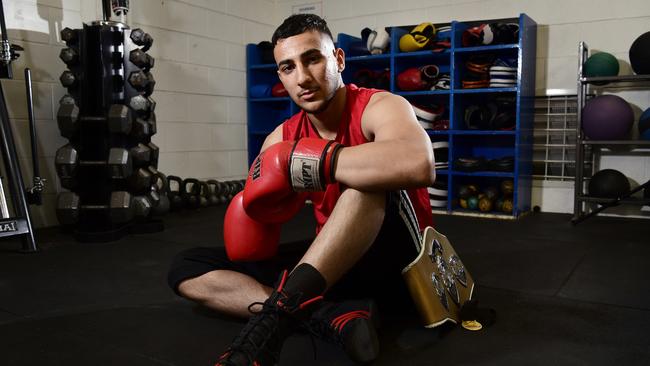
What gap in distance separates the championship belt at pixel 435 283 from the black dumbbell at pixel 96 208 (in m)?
2.37

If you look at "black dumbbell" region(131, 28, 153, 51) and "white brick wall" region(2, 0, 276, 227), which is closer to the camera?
"black dumbbell" region(131, 28, 153, 51)

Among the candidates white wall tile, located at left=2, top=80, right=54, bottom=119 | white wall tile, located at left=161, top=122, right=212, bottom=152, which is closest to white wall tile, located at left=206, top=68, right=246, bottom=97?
white wall tile, located at left=161, top=122, right=212, bottom=152

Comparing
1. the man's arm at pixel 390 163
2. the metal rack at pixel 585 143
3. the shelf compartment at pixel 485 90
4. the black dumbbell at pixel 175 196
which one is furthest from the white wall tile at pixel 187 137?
the man's arm at pixel 390 163

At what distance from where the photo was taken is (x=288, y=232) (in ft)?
12.6

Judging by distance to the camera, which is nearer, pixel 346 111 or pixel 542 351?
pixel 542 351

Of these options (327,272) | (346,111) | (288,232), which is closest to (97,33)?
(288,232)

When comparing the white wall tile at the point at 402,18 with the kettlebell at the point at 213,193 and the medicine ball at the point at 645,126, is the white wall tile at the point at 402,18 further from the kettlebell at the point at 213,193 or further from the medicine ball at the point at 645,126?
the kettlebell at the point at 213,193

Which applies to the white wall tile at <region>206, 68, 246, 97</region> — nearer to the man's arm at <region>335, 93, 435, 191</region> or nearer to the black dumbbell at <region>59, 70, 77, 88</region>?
the black dumbbell at <region>59, 70, 77, 88</region>

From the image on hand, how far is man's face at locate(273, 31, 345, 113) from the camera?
1.78m

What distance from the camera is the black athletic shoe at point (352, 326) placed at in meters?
1.55

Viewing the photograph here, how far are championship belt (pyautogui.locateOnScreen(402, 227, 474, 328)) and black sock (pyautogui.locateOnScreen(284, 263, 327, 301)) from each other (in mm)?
362

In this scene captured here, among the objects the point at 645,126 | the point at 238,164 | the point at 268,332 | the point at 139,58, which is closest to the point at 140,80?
the point at 139,58

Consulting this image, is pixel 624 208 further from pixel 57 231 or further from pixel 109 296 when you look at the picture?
pixel 57 231

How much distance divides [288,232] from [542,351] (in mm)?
2343
